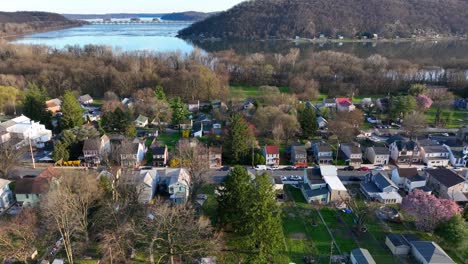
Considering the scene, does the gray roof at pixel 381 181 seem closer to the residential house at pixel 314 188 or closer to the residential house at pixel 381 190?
the residential house at pixel 381 190

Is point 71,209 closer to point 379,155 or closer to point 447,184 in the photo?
point 447,184

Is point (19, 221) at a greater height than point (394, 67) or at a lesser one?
lesser

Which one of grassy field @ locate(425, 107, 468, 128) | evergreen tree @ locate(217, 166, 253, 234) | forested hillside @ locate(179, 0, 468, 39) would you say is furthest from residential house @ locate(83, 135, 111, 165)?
forested hillside @ locate(179, 0, 468, 39)

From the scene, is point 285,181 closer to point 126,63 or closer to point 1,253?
point 1,253

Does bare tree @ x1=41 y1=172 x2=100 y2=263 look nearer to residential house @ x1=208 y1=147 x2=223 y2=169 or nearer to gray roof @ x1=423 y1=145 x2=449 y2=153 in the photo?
residential house @ x1=208 y1=147 x2=223 y2=169

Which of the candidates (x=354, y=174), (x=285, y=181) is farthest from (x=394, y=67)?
(x=285, y=181)

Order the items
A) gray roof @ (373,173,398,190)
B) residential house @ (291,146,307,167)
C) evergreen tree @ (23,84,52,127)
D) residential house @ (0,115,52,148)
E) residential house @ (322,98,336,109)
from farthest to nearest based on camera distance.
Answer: residential house @ (322,98,336,109) < evergreen tree @ (23,84,52,127) < residential house @ (0,115,52,148) < residential house @ (291,146,307,167) < gray roof @ (373,173,398,190)
